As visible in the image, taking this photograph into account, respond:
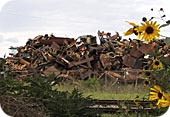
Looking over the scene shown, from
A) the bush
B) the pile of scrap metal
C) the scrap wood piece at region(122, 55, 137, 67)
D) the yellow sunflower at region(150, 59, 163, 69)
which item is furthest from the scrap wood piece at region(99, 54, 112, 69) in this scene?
the yellow sunflower at region(150, 59, 163, 69)

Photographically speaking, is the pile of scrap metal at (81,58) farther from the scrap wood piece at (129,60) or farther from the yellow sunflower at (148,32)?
the yellow sunflower at (148,32)

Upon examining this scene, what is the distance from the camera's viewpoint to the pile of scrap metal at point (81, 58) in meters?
7.52

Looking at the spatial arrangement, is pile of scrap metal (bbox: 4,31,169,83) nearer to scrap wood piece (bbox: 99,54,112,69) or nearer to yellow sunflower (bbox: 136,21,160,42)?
scrap wood piece (bbox: 99,54,112,69)

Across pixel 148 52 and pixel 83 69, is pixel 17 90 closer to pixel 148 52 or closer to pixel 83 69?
pixel 148 52

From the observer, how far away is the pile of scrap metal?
7516 mm

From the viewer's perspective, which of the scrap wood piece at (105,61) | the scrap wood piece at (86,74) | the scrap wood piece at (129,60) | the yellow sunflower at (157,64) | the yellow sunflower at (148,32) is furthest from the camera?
the scrap wood piece at (129,60)

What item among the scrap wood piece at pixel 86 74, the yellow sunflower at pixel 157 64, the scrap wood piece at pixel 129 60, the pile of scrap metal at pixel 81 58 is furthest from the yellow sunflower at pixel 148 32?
the scrap wood piece at pixel 129 60

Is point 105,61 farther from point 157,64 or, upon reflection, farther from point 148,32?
point 148,32

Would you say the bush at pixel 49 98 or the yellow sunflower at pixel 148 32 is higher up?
the yellow sunflower at pixel 148 32

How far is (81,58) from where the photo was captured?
8.04m

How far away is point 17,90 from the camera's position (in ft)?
9.73

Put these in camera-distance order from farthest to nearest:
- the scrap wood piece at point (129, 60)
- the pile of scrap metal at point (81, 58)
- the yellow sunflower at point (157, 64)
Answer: the scrap wood piece at point (129, 60) < the pile of scrap metal at point (81, 58) < the yellow sunflower at point (157, 64)

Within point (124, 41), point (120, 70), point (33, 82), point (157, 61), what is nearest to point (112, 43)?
point (124, 41)

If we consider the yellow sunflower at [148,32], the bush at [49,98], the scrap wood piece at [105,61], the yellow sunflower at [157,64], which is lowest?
the bush at [49,98]
